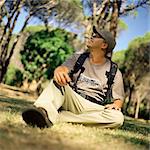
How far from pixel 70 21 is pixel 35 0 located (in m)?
5.91

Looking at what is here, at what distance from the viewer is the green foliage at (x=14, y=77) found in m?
36.8

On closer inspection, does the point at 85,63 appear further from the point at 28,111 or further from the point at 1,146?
the point at 1,146

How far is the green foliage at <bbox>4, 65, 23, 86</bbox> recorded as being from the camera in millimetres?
36750

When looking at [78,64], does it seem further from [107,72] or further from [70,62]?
[107,72]

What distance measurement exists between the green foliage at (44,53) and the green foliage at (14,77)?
12.1 ft

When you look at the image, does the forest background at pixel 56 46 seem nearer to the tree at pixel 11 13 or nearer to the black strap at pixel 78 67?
the tree at pixel 11 13

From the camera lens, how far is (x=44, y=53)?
3247 cm

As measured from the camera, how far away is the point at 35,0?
29.3 m

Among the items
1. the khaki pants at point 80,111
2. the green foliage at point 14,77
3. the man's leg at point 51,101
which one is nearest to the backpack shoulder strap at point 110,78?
the khaki pants at point 80,111

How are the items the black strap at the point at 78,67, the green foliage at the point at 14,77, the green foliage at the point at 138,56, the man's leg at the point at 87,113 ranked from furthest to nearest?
1. the green foliage at the point at 14,77
2. the green foliage at the point at 138,56
3. the black strap at the point at 78,67
4. the man's leg at the point at 87,113

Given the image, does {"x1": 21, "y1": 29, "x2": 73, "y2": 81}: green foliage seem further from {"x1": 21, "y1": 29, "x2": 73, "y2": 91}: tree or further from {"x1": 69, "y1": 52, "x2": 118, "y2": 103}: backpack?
{"x1": 69, "y1": 52, "x2": 118, "y2": 103}: backpack

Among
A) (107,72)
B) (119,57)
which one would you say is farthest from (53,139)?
(119,57)

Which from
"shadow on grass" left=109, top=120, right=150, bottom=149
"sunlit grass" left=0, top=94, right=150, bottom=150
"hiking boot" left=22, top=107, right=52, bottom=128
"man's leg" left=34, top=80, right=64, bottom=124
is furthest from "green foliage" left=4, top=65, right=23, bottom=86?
"sunlit grass" left=0, top=94, right=150, bottom=150

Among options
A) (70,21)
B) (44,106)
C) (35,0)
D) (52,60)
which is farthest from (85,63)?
(70,21)
